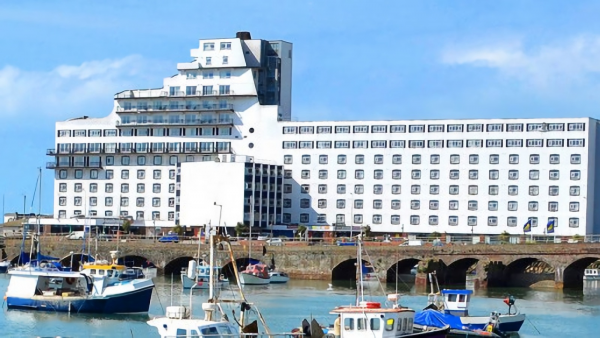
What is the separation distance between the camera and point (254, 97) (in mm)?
156500

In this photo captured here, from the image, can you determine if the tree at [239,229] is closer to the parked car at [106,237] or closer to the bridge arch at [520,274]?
the parked car at [106,237]

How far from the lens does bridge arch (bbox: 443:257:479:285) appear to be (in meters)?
121

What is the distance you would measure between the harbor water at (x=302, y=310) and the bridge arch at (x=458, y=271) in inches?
187

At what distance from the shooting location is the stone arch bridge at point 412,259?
383ft

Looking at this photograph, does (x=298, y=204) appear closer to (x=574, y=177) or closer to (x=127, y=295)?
(x=574, y=177)

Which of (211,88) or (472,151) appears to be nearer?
(472,151)

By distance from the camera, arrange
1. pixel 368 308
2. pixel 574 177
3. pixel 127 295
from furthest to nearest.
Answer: pixel 574 177, pixel 127 295, pixel 368 308

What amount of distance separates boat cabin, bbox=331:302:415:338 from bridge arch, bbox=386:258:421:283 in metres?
60.1

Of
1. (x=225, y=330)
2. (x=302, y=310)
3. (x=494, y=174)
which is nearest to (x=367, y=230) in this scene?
(x=494, y=174)

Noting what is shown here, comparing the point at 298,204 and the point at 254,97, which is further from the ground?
the point at 254,97

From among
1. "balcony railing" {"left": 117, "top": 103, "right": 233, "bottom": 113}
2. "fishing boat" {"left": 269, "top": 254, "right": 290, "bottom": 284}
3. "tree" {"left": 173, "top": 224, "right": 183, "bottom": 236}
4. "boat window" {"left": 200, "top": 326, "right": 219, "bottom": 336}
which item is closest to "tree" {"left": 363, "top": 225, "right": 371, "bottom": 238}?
"tree" {"left": 173, "top": 224, "right": 183, "bottom": 236}

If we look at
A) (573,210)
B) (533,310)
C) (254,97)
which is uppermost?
(254,97)

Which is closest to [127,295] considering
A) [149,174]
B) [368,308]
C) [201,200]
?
[368,308]

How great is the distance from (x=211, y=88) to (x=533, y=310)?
248 ft
